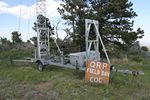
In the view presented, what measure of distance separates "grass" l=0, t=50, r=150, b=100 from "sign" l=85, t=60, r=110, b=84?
15.5 inches

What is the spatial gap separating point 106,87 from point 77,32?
1818 centimetres

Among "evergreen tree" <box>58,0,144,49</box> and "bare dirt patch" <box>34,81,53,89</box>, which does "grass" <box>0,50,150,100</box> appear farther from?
"evergreen tree" <box>58,0,144,49</box>

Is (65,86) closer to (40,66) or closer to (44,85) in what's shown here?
(44,85)

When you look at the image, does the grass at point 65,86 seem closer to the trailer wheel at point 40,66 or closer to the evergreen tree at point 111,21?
the trailer wheel at point 40,66

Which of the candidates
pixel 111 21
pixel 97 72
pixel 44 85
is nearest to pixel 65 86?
pixel 44 85

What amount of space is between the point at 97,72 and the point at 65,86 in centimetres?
190

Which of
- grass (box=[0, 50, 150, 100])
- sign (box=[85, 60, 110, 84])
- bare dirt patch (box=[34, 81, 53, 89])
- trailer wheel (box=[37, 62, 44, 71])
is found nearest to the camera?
grass (box=[0, 50, 150, 100])

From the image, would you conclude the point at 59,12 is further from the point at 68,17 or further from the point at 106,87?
the point at 106,87

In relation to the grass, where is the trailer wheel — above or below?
above

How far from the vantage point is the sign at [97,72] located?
15969mm

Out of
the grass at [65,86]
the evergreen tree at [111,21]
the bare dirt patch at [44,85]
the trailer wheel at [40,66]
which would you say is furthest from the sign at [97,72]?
the evergreen tree at [111,21]

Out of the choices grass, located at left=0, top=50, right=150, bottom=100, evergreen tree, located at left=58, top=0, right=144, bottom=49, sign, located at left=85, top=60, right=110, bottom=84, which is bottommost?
grass, located at left=0, top=50, right=150, bottom=100

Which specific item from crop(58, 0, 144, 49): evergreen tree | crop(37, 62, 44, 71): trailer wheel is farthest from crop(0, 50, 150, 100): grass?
crop(58, 0, 144, 49): evergreen tree

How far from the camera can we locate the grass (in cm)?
1333
